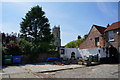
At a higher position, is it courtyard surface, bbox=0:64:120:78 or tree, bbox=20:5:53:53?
tree, bbox=20:5:53:53

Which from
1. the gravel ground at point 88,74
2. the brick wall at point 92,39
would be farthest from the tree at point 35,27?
the gravel ground at point 88,74

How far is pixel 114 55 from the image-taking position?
15.8 m

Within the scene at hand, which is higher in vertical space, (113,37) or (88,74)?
(113,37)

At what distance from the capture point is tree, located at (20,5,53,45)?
2286cm

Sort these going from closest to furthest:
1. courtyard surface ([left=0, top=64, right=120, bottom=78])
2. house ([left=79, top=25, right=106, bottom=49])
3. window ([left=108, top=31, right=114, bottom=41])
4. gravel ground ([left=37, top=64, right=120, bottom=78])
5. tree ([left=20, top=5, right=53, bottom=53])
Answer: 1. gravel ground ([left=37, top=64, right=120, bottom=78])
2. courtyard surface ([left=0, top=64, right=120, bottom=78])
3. window ([left=108, top=31, right=114, bottom=41])
4. house ([left=79, top=25, right=106, bottom=49])
5. tree ([left=20, top=5, right=53, bottom=53])

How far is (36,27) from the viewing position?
76.5 ft

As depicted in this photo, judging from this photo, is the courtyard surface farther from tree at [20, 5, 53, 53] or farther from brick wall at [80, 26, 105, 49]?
tree at [20, 5, 53, 53]

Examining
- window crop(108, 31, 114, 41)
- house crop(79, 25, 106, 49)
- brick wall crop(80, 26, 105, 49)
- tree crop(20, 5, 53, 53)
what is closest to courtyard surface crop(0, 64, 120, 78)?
window crop(108, 31, 114, 41)

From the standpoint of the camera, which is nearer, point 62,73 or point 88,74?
point 88,74

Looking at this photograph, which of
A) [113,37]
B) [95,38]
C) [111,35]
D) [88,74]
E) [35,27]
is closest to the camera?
[88,74]

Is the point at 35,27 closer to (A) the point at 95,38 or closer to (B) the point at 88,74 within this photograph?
(A) the point at 95,38

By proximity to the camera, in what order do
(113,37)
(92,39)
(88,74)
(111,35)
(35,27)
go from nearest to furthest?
(88,74)
(113,37)
(111,35)
(92,39)
(35,27)

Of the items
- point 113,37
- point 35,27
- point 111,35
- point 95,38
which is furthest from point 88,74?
point 35,27

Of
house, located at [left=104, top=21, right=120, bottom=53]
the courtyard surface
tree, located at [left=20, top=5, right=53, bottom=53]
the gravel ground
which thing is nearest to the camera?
the gravel ground
